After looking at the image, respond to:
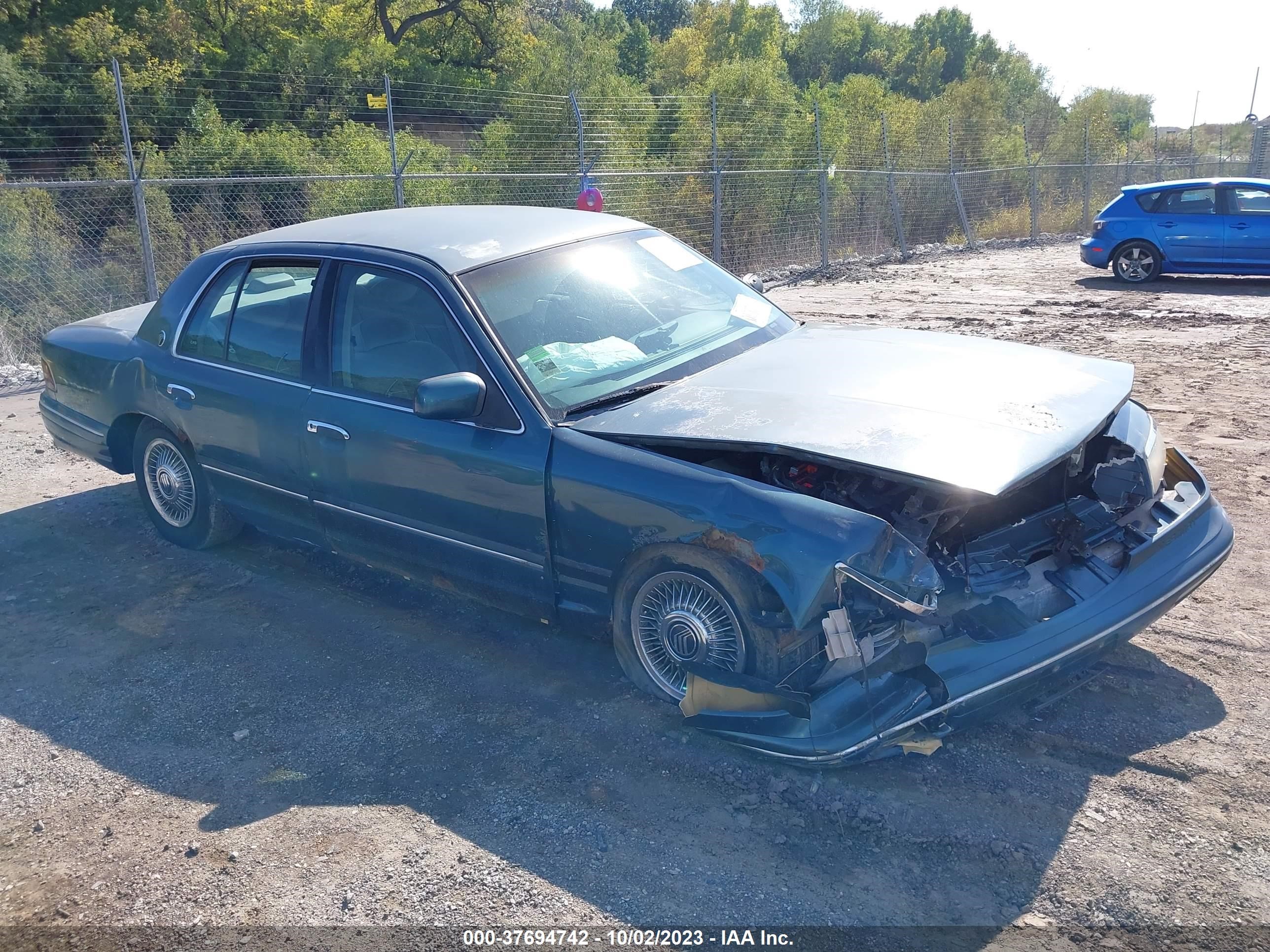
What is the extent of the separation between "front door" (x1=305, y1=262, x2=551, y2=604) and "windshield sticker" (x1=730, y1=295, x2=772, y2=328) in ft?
4.64

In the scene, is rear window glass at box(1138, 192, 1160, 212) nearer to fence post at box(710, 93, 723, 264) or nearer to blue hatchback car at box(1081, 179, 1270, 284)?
blue hatchback car at box(1081, 179, 1270, 284)

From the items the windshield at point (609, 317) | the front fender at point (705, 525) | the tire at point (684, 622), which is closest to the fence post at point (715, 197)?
the windshield at point (609, 317)

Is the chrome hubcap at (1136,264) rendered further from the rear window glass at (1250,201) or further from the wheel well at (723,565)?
the wheel well at (723,565)

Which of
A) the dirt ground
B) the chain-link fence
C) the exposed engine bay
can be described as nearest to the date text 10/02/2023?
the dirt ground

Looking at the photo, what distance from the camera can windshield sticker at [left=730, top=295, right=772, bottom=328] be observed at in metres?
4.84

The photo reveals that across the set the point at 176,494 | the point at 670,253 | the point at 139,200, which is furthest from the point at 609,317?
the point at 139,200

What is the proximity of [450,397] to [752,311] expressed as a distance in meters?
1.76

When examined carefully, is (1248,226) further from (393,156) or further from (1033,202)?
(393,156)

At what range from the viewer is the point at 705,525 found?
132 inches

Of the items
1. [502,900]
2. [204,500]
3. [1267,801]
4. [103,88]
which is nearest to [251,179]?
[204,500]

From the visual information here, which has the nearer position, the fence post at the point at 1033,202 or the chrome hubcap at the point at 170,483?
the chrome hubcap at the point at 170,483

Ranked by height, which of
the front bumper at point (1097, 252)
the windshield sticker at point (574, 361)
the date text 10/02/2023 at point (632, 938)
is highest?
the windshield sticker at point (574, 361)

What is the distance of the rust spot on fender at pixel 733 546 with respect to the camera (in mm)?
3262

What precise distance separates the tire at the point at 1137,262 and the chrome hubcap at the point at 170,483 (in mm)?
13905
